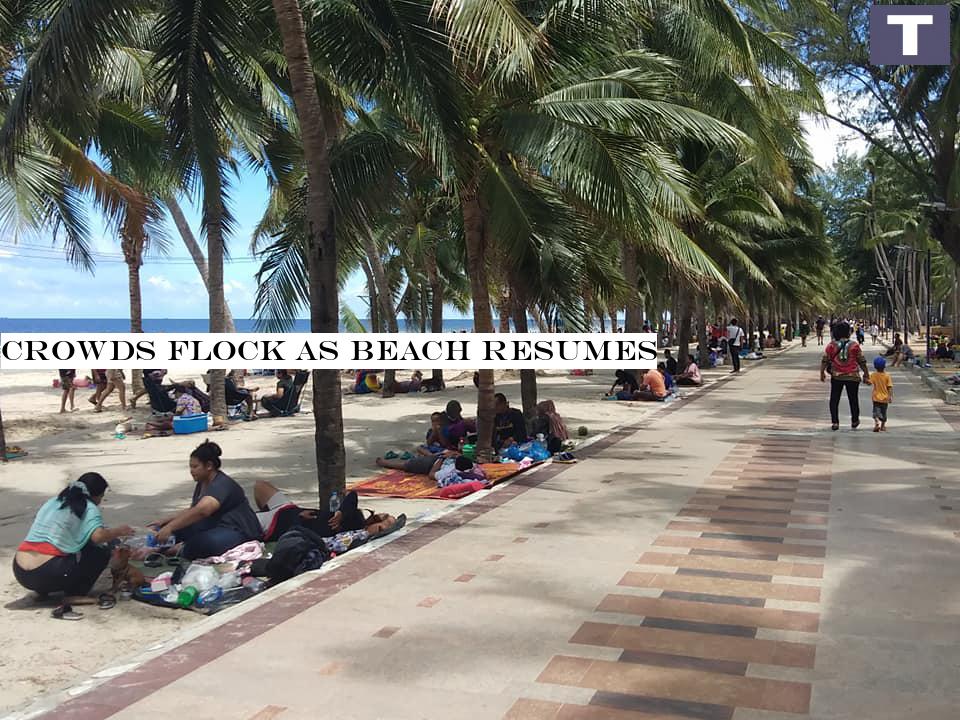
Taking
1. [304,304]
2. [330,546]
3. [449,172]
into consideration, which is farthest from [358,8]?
[330,546]

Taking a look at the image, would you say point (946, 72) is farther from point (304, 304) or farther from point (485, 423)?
point (304, 304)

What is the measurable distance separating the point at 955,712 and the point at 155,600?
4647 mm

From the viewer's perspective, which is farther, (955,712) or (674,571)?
(674,571)

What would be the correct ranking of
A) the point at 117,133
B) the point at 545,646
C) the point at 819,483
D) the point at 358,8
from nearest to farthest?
the point at 545,646, the point at 358,8, the point at 819,483, the point at 117,133

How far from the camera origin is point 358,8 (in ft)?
26.7

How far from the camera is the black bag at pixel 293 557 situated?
608cm

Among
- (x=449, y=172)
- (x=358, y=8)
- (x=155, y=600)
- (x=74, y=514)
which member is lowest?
(x=155, y=600)

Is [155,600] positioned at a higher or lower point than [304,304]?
lower

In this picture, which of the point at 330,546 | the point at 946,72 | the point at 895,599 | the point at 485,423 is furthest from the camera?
the point at 946,72

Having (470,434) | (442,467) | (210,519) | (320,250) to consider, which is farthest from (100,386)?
(210,519)

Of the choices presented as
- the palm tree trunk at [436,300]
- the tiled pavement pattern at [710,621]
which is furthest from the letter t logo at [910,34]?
the tiled pavement pattern at [710,621]

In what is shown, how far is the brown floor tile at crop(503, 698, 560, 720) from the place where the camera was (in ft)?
12.4

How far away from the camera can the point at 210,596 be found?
5.83 m

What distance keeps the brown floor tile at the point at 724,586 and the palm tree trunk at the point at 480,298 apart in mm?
5305
